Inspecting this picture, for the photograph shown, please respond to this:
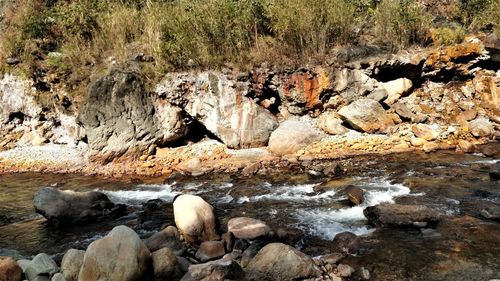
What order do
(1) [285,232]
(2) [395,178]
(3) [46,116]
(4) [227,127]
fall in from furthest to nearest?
(3) [46,116] < (4) [227,127] < (2) [395,178] < (1) [285,232]

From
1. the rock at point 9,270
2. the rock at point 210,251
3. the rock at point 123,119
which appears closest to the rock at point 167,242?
the rock at point 210,251

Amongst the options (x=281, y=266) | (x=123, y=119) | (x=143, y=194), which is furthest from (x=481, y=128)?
(x=123, y=119)

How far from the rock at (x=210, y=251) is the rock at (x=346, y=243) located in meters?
1.88

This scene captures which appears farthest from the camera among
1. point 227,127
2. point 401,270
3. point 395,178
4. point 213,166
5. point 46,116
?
point 46,116

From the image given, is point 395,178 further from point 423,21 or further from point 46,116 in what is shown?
point 46,116

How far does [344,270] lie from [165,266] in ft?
8.63

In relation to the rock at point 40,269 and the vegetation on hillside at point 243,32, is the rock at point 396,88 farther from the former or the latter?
the rock at point 40,269

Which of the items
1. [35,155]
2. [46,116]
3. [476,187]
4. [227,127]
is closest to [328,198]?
[476,187]

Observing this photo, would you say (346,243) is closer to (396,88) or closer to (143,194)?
(143,194)

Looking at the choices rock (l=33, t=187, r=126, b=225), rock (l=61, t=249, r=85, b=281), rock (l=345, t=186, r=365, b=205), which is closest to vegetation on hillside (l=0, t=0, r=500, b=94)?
rock (l=33, t=187, r=126, b=225)

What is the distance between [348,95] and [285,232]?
28.1 ft

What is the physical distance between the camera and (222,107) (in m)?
14.1

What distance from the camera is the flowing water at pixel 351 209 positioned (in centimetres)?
604

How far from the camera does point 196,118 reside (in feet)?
47.9
